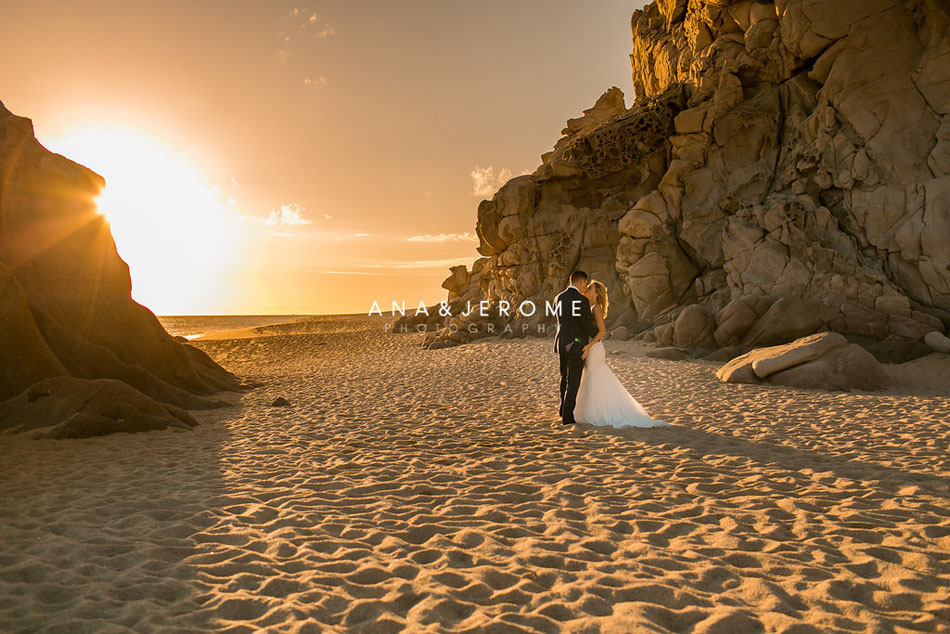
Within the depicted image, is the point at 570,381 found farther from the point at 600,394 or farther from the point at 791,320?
the point at 791,320

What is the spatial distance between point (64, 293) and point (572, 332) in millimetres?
10923

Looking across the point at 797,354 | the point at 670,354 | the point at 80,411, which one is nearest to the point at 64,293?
the point at 80,411

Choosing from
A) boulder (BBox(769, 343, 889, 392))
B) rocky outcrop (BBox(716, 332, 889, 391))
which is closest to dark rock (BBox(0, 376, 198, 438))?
rocky outcrop (BBox(716, 332, 889, 391))

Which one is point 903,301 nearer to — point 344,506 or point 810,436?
point 810,436

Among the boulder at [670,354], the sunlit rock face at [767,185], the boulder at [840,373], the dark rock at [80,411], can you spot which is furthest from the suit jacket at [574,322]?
the sunlit rock face at [767,185]

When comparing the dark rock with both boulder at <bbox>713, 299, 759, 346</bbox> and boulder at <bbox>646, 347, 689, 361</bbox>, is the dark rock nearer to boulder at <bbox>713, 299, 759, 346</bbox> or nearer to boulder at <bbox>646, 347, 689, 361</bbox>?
boulder at <bbox>646, 347, 689, 361</bbox>

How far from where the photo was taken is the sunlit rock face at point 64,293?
884 centimetres

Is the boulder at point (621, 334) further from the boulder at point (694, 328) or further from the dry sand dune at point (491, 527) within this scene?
the dry sand dune at point (491, 527)

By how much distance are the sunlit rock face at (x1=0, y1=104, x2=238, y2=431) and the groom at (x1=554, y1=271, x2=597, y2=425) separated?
7.00 metres

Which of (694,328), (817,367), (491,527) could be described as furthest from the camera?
(694,328)

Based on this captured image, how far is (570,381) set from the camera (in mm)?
8336

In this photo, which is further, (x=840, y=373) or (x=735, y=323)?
(x=735, y=323)

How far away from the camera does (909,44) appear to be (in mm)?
17828

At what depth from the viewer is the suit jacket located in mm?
8023
